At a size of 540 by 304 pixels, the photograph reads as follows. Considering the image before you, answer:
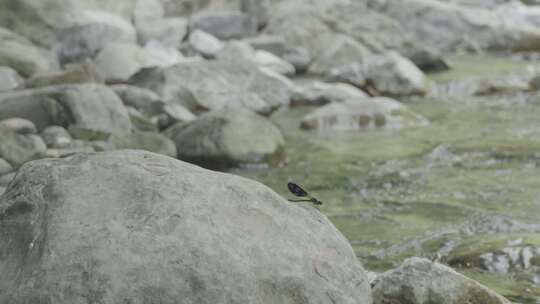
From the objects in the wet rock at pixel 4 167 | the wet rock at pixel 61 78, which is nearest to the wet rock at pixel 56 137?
the wet rock at pixel 4 167

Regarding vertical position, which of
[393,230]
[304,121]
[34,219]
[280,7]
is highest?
[34,219]

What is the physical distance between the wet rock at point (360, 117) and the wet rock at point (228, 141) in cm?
228

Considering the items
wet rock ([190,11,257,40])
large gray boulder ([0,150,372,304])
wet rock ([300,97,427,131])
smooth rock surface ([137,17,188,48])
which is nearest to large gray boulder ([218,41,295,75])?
smooth rock surface ([137,17,188,48])

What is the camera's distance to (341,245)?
383cm

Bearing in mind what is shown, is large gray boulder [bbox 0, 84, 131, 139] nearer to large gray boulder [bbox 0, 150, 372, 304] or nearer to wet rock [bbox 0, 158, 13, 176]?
wet rock [bbox 0, 158, 13, 176]

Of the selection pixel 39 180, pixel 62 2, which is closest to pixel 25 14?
pixel 62 2

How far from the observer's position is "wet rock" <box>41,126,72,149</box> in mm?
9047

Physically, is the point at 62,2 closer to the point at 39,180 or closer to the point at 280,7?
the point at 280,7

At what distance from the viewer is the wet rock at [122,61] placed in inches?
550

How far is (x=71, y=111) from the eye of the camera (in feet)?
31.6

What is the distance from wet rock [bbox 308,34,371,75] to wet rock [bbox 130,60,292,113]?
340cm

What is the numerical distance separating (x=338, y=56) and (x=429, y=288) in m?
13.5

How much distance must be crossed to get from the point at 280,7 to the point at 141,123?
12127mm

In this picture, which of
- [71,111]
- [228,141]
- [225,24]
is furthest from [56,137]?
[225,24]
